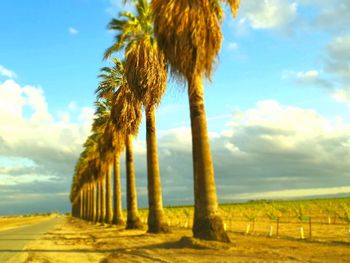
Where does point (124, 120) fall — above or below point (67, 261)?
above

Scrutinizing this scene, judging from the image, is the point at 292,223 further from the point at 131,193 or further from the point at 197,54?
the point at 197,54

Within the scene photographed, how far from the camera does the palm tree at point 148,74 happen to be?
25422 mm

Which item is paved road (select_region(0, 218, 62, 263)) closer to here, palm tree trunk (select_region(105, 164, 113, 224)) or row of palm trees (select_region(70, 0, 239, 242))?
row of palm trees (select_region(70, 0, 239, 242))

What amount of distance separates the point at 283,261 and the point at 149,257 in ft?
15.2

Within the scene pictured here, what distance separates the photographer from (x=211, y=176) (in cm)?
1786

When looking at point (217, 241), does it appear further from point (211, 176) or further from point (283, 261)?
point (283, 261)

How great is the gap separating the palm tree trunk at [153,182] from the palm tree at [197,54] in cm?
867

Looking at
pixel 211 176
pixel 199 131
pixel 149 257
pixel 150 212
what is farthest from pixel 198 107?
pixel 150 212

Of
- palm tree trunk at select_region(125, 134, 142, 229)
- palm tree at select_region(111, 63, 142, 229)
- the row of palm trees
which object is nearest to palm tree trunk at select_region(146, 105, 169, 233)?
the row of palm trees

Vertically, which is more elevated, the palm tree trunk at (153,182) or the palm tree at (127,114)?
the palm tree at (127,114)

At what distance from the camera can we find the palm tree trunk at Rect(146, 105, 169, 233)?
26281 mm

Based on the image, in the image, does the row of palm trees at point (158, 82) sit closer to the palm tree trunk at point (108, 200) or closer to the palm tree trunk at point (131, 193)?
the palm tree trunk at point (131, 193)

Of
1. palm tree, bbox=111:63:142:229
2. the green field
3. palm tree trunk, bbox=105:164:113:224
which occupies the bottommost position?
the green field

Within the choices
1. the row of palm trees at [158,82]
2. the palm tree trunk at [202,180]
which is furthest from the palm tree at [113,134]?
the palm tree trunk at [202,180]
